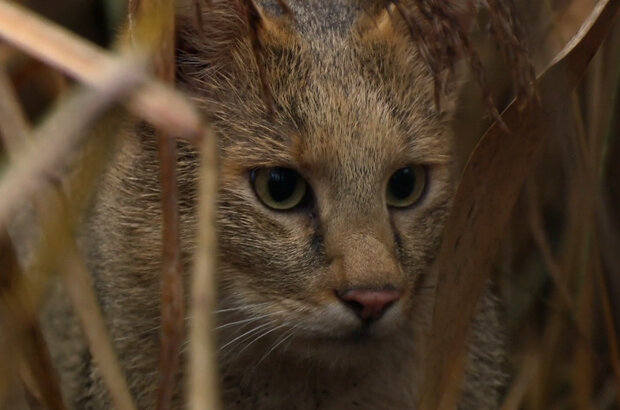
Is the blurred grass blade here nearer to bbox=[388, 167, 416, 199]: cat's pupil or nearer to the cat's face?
the cat's face

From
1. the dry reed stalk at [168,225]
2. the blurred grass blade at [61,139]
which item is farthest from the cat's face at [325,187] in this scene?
the blurred grass blade at [61,139]

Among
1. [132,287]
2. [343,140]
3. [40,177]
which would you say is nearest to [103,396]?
[132,287]

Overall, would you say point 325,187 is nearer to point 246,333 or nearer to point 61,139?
point 246,333

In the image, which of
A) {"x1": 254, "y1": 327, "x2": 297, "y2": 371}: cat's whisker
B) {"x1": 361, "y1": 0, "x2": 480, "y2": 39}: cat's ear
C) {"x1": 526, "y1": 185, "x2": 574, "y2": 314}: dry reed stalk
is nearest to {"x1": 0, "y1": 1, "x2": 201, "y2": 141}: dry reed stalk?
{"x1": 361, "y1": 0, "x2": 480, "y2": 39}: cat's ear

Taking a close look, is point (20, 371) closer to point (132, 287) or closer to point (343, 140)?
point (132, 287)

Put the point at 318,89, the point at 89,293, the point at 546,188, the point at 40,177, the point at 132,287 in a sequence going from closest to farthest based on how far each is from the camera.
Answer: the point at 40,177, the point at 89,293, the point at 318,89, the point at 132,287, the point at 546,188

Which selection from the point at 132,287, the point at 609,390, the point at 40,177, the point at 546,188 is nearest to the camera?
the point at 40,177

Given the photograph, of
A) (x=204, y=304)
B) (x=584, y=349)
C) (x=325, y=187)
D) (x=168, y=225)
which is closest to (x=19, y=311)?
(x=168, y=225)
